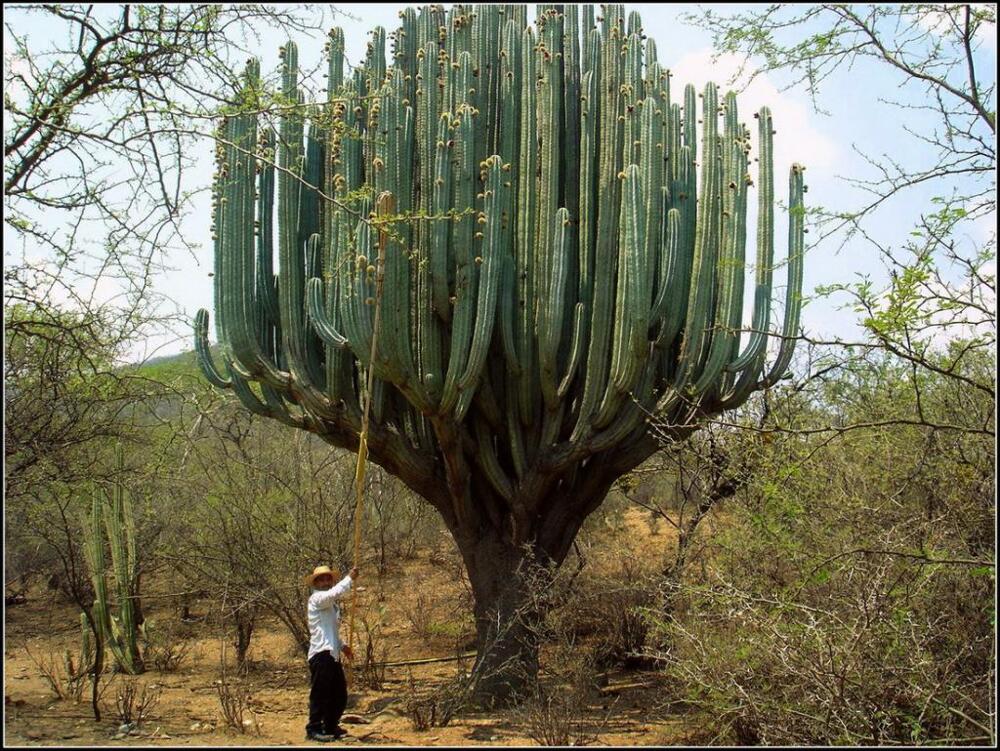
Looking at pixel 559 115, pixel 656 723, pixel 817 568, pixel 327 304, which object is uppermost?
pixel 559 115

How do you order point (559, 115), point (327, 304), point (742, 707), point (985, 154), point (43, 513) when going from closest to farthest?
point (985, 154) < point (742, 707) < point (327, 304) < point (559, 115) < point (43, 513)

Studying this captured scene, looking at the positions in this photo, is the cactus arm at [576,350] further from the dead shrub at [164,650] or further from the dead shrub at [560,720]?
the dead shrub at [164,650]

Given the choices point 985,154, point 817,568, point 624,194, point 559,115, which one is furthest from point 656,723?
point 559,115

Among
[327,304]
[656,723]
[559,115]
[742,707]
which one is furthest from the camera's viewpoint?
[559,115]

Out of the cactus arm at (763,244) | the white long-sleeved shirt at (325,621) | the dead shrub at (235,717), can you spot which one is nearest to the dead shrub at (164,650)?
the dead shrub at (235,717)

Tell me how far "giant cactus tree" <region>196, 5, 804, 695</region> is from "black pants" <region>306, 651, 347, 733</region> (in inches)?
63.0

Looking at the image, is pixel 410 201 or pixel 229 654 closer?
pixel 410 201

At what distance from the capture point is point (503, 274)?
24.6 feet

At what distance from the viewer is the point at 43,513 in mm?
10781

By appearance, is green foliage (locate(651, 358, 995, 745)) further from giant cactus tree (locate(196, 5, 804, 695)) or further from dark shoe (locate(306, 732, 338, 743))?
dark shoe (locate(306, 732, 338, 743))

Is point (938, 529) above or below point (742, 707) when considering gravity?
above

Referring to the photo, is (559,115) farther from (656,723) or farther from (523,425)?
(656,723)

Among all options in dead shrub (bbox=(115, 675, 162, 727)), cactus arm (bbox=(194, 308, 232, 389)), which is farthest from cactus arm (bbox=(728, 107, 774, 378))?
dead shrub (bbox=(115, 675, 162, 727))

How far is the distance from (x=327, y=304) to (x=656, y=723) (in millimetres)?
3912
